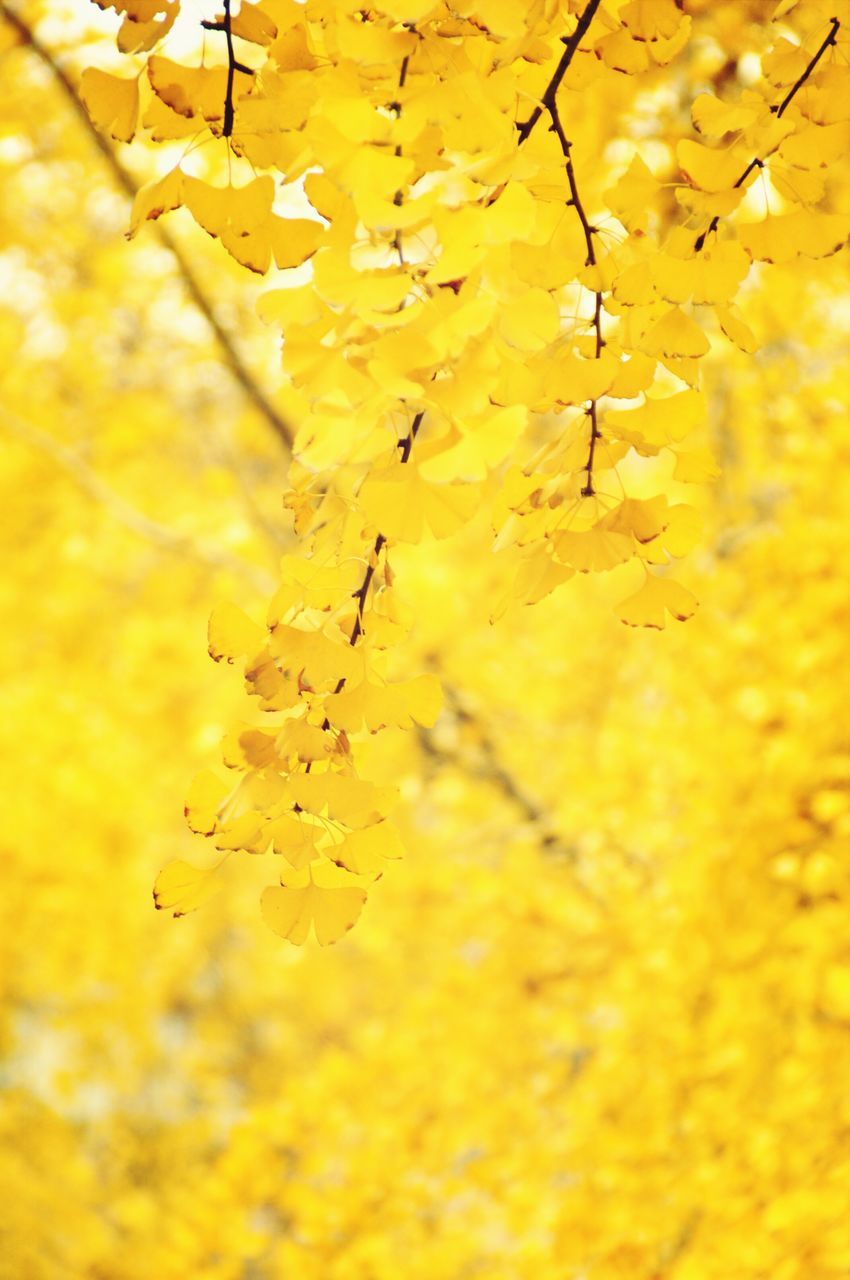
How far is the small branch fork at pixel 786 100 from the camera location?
2.10 ft

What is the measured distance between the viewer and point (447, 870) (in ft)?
11.1

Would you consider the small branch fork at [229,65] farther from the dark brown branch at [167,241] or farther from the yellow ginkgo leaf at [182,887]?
the dark brown branch at [167,241]

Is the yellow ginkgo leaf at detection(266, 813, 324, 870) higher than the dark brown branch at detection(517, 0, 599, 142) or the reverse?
the reverse

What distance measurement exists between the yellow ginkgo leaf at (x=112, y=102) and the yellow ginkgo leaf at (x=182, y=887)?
0.50m

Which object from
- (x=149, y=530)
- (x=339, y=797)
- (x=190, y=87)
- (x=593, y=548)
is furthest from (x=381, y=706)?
(x=149, y=530)

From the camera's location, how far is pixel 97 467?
5141mm

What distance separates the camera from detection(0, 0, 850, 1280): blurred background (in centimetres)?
191

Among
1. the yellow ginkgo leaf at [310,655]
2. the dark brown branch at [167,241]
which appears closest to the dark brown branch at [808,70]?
the yellow ginkgo leaf at [310,655]

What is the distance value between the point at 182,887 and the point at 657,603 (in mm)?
404

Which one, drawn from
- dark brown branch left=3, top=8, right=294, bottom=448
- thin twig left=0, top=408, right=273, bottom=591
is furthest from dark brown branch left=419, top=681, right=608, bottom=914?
dark brown branch left=3, top=8, right=294, bottom=448

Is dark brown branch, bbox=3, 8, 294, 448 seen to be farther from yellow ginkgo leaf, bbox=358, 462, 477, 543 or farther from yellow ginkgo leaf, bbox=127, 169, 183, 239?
yellow ginkgo leaf, bbox=358, 462, 477, 543

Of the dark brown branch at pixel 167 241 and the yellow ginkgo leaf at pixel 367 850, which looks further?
the dark brown branch at pixel 167 241

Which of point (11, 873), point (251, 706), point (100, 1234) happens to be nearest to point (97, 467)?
point (251, 706)

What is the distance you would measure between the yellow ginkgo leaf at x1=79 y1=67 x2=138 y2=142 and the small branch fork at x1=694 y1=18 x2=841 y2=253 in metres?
0.39
